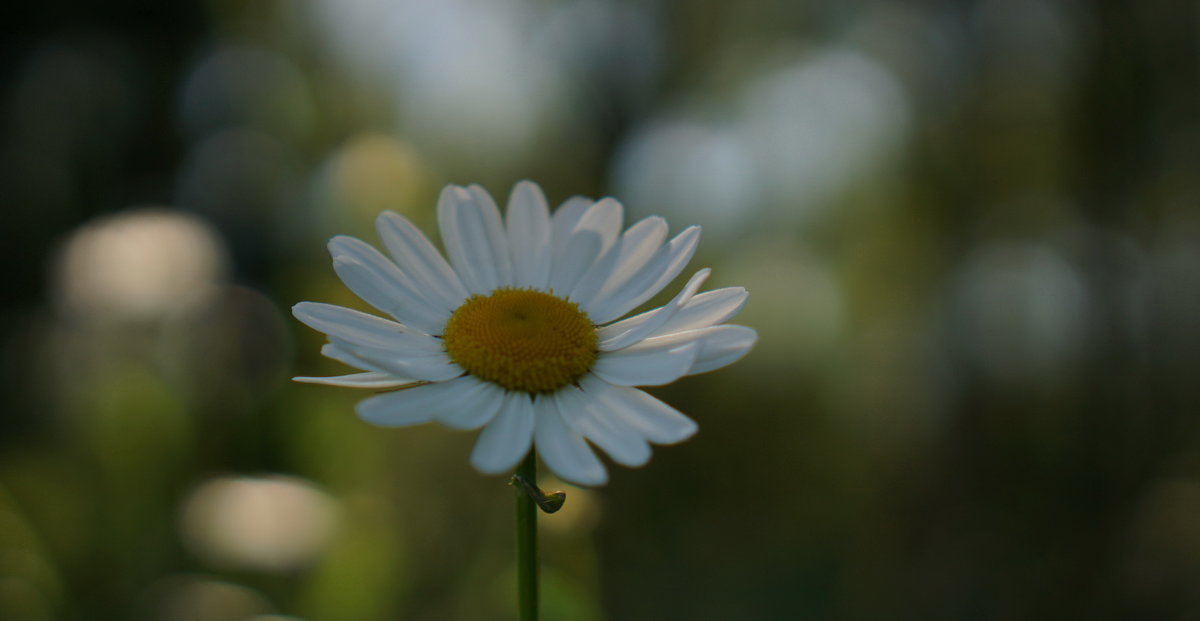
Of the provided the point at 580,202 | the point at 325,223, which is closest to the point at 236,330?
the point at 325,223

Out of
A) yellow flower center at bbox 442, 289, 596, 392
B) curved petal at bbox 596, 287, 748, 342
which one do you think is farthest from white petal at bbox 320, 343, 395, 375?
curved petal at bbox 596, 287, 748, 342

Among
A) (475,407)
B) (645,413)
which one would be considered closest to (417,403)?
(475,407)

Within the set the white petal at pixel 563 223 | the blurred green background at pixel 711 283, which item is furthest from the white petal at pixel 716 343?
the blurred green background at pixel 711 283

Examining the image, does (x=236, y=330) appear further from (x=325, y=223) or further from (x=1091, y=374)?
(x=1091, y=374)

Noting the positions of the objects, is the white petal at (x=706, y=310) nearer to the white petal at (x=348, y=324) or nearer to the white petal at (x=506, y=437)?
the white petal at (x=506, y=437)

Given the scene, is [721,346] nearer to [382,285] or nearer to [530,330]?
[530,330]
